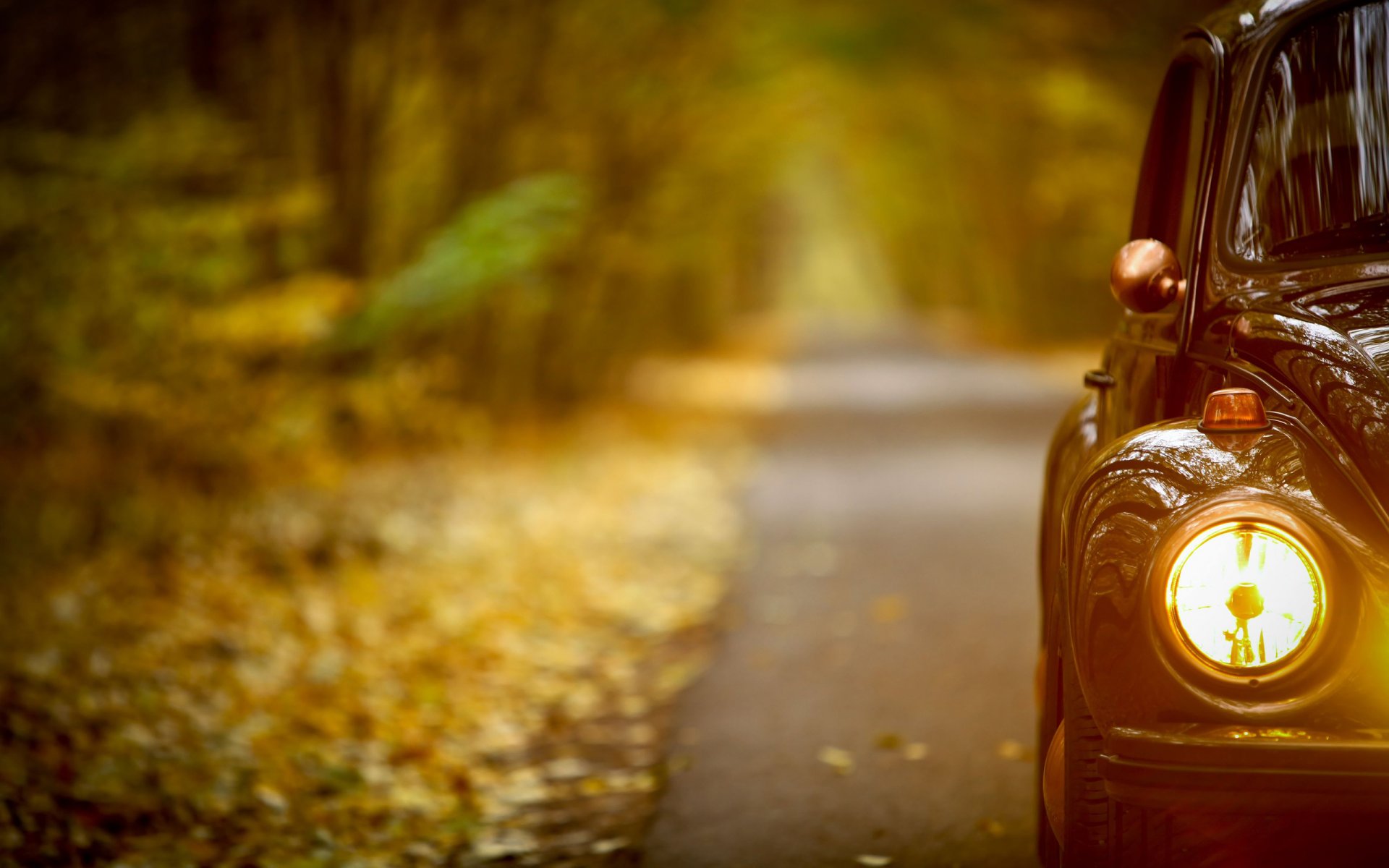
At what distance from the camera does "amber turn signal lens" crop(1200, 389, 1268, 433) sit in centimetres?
252

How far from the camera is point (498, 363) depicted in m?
16.7

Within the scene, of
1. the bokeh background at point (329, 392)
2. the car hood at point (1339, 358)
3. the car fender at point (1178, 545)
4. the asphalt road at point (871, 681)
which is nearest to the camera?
the car fender at point (1178, 545)

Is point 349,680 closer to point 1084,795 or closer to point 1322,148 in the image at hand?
point 1084,795

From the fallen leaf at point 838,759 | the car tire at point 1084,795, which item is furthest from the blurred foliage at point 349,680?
the car tire at point 1084,795

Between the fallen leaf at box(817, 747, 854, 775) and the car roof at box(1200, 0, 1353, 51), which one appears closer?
the car roof at box(1200, 0, 1353, 51)

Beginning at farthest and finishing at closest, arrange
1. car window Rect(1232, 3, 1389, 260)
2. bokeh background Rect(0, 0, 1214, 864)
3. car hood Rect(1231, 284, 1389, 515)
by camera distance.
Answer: bokeh background Rect(0, 0, 1214, 864)
car window Rect(1232, 3, 1389, 260)
car hood Rect(1231, 284, 1389, 515)

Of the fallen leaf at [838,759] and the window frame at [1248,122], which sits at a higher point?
the window frame at [1248,122]

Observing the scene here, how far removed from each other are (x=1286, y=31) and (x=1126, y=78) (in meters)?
13.8

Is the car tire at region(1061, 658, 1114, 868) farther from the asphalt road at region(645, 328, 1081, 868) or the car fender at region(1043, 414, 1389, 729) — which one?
the asphalt road at region(645, 328, 1081, 868)

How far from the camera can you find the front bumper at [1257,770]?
86.4 inches

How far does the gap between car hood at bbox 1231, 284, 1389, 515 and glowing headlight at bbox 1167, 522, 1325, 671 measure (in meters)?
0.22

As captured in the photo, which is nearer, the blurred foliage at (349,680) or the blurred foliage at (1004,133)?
the blurred foliage at (349,680)

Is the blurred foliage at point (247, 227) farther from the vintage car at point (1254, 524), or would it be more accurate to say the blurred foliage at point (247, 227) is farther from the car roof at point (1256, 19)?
the vintage car at point (1254, 524)

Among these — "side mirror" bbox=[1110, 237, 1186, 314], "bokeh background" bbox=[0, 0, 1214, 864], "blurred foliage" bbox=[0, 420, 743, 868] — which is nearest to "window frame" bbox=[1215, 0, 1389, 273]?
"side mirror" bbox=[1110, 237, 1186, 314]
